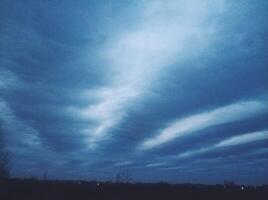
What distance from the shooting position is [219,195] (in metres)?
24.7

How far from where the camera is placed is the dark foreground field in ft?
72.3

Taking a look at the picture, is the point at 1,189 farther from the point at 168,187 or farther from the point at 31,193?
the point at 168,187

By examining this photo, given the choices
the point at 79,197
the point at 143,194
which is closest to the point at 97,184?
the point at 79,197

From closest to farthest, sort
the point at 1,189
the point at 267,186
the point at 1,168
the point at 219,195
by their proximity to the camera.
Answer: the point at 1,189
the point at 219,195
the point at 267,186
the point at 1,168

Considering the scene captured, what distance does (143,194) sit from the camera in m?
23.4

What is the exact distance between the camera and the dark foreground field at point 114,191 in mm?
22047

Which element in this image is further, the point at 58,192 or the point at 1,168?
the point at 1,168

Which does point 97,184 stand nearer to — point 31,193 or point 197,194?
point 31,193

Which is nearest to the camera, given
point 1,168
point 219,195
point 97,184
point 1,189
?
point 1,189

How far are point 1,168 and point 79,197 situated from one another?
4925 centimetres

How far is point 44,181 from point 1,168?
157 feet

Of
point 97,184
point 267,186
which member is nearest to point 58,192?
point 97,184

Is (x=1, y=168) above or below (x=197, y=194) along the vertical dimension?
above

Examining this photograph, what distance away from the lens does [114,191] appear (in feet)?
75.8
